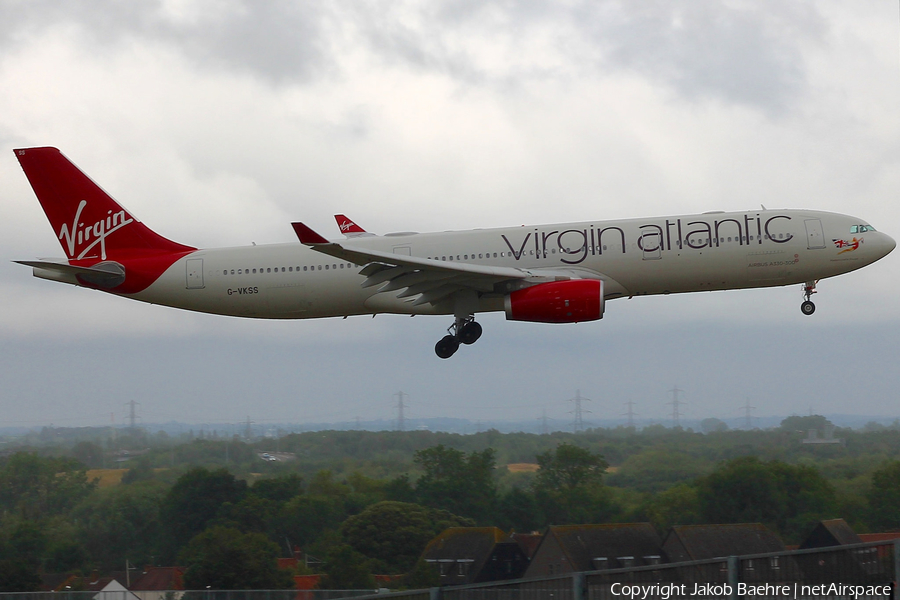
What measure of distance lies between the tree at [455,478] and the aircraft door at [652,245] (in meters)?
17.8

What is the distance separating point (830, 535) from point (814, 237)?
16.9m

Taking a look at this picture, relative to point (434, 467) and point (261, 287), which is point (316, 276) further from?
point (434, 467)

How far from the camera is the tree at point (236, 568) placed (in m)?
38.8

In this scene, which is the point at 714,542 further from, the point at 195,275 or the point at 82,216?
the point at 82,216

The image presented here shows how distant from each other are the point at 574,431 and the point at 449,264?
19.1 metres

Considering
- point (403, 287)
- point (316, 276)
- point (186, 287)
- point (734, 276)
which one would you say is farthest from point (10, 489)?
point (734, 276)

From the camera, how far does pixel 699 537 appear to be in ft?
129

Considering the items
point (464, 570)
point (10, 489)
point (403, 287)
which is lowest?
point (464, 570)

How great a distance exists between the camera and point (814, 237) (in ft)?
95.4

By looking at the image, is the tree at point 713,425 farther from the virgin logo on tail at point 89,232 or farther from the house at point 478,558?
the virgin logo on tail at point 89,232

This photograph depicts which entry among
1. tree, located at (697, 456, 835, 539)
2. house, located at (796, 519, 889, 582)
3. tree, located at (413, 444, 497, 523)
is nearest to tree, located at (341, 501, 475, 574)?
tree, located at (413, 444, 497, 523)

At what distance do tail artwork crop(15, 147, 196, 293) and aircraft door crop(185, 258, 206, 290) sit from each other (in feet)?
2.71

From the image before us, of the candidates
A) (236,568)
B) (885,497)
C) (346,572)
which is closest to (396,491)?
(346,572)

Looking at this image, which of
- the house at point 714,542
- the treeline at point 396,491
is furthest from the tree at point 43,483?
the house at point 714,542
